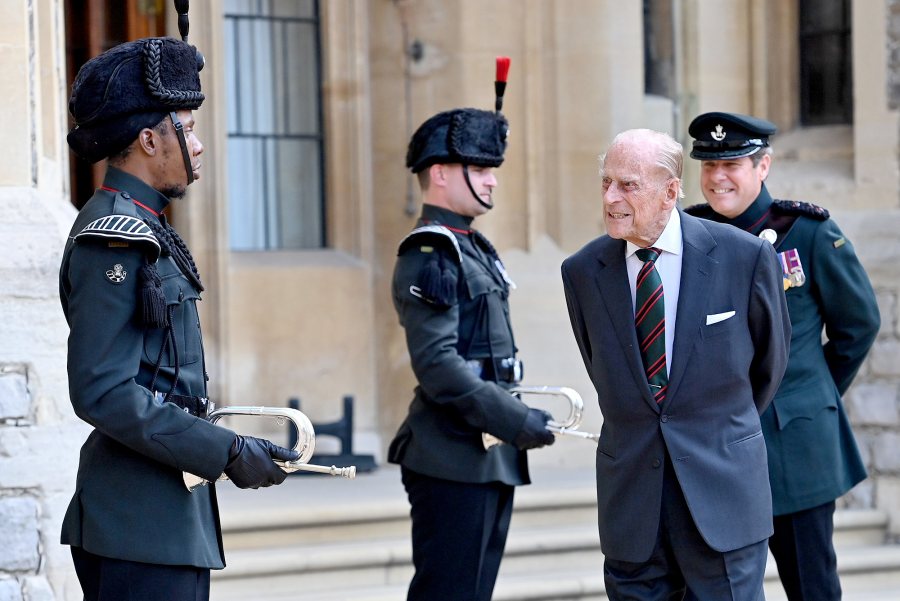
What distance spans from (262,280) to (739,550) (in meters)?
4.32

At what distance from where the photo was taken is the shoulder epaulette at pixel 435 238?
476 centimetres

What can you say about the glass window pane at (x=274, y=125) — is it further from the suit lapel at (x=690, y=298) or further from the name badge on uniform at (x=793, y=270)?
the suit lapel at (x=690, y=298)

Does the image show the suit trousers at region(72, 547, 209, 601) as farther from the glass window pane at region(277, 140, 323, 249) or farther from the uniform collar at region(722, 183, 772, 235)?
the glass window pane at region(277, 140, 323, 249)

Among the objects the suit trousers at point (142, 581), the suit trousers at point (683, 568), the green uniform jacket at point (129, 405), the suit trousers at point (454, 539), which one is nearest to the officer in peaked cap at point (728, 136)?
the suit trousers at point (454, 539)

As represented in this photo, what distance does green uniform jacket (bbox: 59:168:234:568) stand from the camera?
10.5 ft

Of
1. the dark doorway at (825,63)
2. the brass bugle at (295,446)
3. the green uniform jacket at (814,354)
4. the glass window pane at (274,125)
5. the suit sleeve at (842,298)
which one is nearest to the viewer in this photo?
the brass bugle at (295,446)

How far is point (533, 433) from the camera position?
15.2 feet

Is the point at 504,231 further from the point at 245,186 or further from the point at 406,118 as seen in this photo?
the point at 245,186

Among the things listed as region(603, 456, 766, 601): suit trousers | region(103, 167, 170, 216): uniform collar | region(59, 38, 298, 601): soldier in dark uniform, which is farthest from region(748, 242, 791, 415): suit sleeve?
region(103, 167, 170, 216): uniform collar

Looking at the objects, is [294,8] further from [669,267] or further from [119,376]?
[119,376]

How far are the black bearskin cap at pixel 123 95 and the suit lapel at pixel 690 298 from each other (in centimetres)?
118

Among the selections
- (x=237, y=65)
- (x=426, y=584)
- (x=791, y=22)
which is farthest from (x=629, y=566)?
(x=791, y=22)

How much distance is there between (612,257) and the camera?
12.4 ft

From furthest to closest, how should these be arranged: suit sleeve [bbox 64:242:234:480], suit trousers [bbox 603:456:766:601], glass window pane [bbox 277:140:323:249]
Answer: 1. glass window pane [bbox 277:140:323:249]
2. suit trousers [bbox 603:456:766:601]
3. suit sleeve [bbox 64:242:234:480]
